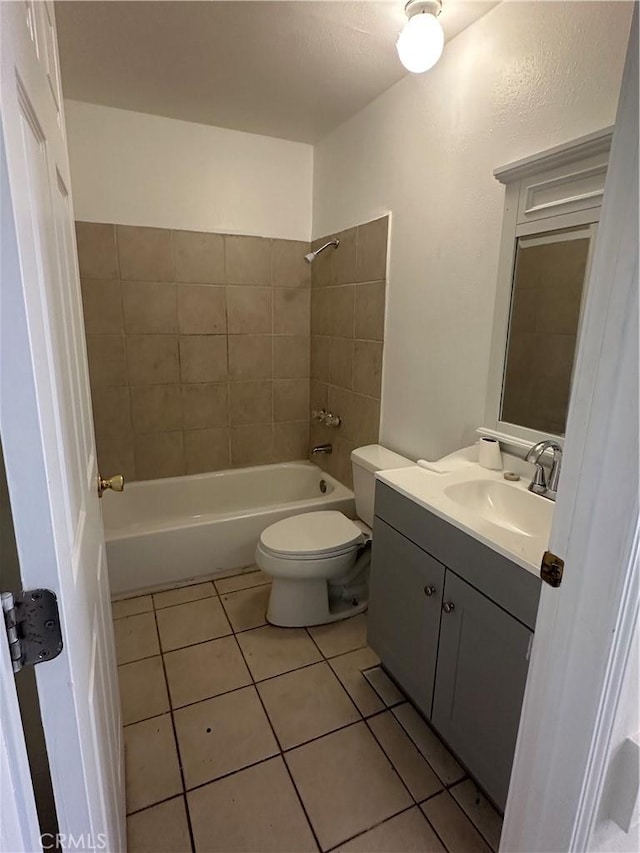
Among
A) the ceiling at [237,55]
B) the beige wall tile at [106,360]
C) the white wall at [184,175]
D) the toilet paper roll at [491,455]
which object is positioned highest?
the ceiling at [237,55]

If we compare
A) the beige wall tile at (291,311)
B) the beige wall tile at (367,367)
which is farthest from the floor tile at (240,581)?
the beige wall tile at (291,311)

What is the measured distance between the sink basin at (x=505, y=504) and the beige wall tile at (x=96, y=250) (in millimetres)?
2116

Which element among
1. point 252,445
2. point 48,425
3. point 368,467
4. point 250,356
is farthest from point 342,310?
point 48,425

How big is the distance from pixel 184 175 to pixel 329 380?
1.40m

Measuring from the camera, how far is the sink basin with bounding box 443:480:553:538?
138 centimetres

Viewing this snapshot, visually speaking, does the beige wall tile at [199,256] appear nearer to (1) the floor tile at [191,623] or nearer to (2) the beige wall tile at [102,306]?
(2) the beige wall tile at [102,306]

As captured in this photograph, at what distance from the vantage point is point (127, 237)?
2.45m

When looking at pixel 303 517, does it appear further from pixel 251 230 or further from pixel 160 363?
pixel 251 230

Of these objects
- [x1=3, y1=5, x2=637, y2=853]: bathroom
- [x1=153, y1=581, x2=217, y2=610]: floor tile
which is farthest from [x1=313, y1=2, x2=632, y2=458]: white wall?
[x1=153, y1=581, x2=217, y2=610]: floor tile

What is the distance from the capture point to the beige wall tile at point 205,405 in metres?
2.77

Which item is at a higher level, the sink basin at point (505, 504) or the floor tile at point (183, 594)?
the sink basin at point (505, 504)

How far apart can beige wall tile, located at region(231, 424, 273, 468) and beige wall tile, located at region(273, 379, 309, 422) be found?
0.12 metres

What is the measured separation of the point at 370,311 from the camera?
2.29m

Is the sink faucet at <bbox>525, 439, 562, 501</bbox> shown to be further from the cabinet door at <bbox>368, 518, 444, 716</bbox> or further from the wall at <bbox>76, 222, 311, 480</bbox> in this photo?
the wall at <bbox>76, 222, 311, 480</bbox>
